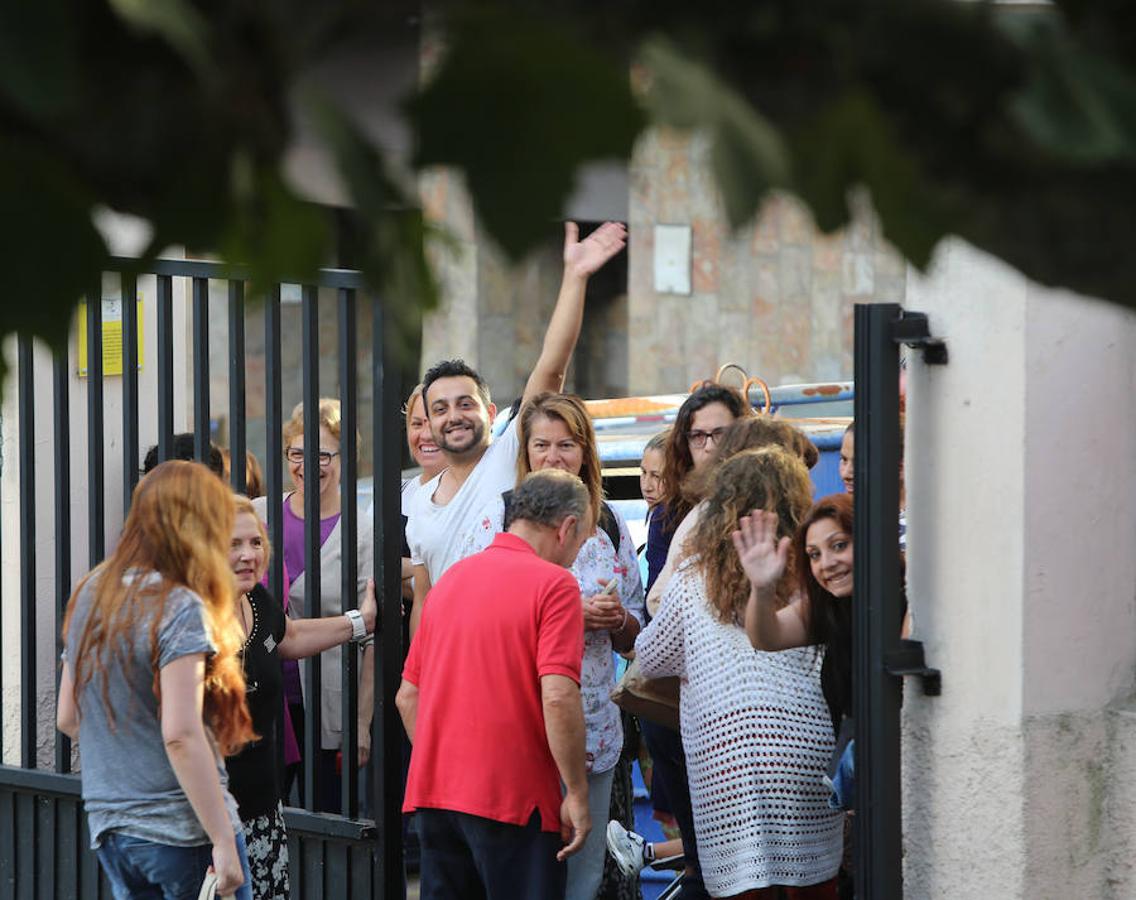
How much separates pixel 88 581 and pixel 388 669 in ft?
2.88

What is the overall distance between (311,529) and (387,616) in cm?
30

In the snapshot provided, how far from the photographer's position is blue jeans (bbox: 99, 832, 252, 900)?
3990 mm

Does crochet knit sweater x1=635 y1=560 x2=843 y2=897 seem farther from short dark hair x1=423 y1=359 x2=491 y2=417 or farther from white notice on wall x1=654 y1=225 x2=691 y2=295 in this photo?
white notice on wall x1=654 y1=225 x2=691 y2=295

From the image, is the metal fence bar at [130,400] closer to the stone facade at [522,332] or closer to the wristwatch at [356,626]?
the wristwatch at [356,626]

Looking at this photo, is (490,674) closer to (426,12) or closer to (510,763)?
(510,763)

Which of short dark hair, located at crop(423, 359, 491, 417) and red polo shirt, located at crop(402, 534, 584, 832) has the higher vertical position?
short dark hair, located at crop(423, 359, 491, 417)

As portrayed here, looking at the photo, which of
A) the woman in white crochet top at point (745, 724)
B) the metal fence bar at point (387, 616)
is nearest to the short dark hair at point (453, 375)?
the metal fence bar at point (387, 616)

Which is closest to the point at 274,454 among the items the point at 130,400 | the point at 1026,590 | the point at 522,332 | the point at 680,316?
the point at 130,400

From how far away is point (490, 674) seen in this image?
426 cm

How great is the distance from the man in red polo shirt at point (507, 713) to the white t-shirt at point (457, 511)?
679mm

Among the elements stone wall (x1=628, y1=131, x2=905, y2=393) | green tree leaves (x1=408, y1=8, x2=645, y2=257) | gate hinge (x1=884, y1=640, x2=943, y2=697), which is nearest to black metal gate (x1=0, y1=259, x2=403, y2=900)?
gate hinge (x1=884, y1=640, x2=943, y2=697)

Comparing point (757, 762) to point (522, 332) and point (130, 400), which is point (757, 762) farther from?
point (522, 332)

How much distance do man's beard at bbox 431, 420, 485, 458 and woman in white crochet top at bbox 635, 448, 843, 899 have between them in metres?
1.05

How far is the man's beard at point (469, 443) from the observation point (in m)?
5.25
